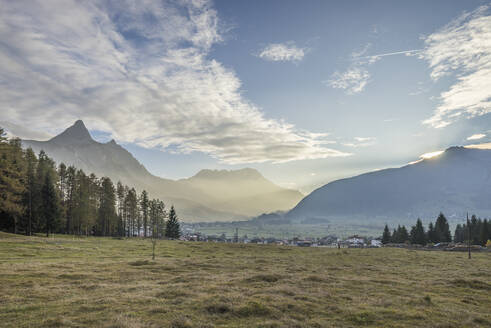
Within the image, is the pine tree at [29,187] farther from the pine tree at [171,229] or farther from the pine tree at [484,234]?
the pine tree at [484,234]

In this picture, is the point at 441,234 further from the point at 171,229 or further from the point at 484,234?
the point at 171,229

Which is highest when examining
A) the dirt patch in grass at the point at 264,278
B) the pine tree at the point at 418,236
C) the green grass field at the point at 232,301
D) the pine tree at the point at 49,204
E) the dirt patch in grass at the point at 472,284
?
the pine tree at the point at 49,204

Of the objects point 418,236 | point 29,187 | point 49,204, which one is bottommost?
point 418,236

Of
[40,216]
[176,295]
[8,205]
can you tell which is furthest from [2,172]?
[176,295]

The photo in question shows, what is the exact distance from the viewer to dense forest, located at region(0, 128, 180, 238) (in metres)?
57.7

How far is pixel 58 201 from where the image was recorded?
74625 mm

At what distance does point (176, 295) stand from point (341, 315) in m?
10.9

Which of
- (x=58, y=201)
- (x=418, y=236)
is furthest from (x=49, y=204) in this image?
(x=418, y=236)

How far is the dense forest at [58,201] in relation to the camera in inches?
2273

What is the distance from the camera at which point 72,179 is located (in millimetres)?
86750

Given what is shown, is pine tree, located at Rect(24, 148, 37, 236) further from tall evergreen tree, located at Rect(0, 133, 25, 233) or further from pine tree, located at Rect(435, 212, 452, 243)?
pine tree, located at Rect(435, 212, 452, 243)

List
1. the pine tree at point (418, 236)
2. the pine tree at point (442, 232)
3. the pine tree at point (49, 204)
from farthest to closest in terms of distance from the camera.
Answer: the pine tree at point (418, 236), the pine tree at point (442, 232), the pine tree at point (49, 204)

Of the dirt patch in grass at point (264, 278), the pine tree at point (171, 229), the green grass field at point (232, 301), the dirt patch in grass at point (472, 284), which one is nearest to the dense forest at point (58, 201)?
the pine tree at point (171, 229)

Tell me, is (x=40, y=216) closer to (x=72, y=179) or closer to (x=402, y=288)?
(x=72, y=179)
